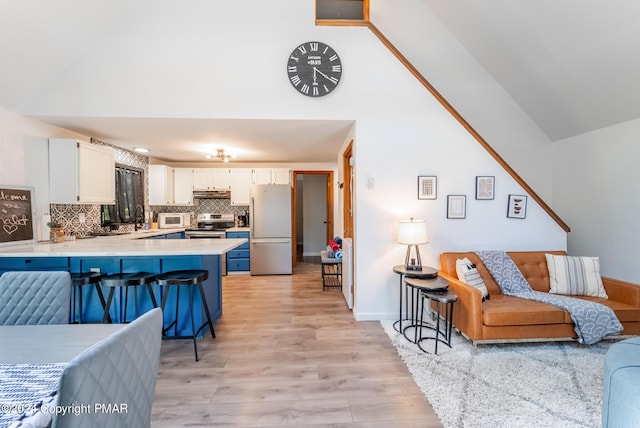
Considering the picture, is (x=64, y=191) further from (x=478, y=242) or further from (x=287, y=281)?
(x=478, y=242)

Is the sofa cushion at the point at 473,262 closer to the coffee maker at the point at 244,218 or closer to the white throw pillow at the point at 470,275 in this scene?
the white throw pillow at the point at 470,275

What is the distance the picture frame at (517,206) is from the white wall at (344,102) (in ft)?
0.24

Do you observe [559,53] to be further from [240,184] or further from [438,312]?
[240,184]

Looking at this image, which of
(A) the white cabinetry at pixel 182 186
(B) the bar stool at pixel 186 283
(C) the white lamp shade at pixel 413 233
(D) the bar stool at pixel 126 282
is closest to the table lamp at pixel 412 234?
(C) the white lamp shade at pixel 413 233

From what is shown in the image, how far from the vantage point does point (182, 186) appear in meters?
5.64

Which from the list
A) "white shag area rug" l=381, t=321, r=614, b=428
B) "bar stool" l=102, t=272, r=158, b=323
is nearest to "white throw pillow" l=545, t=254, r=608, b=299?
"white shag area rug" l=381, t=321, r=614, b=428

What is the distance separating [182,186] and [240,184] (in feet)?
3.83

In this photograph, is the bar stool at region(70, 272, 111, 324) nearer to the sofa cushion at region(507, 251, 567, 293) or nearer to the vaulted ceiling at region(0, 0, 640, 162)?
the vaulted ceiling at region(0, 0, 640, 162)

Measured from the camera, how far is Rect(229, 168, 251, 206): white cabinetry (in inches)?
226

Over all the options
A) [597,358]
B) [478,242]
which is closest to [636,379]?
[597,358]

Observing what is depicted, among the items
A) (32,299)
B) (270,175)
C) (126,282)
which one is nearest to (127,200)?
(270,175)

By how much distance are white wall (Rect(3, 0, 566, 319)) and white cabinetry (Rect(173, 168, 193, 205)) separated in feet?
8.76

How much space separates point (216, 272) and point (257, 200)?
2.26 m

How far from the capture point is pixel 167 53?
3.02 metres
